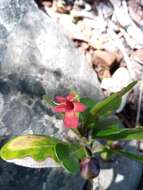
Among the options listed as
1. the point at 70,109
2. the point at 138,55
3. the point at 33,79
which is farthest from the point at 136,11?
the point at 70,109

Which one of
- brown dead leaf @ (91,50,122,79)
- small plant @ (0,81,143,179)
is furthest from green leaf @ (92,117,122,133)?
brown dead leaf @ (91,50,122,79)

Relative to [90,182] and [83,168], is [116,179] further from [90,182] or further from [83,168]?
[83,168]

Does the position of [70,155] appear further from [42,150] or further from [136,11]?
[136,11]

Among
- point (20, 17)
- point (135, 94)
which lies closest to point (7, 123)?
point (20, 17)

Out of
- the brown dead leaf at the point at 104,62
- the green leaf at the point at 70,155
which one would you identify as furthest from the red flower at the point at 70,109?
the brown dead leaf at the point at 104,62

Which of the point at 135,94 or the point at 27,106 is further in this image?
the point at 135,94

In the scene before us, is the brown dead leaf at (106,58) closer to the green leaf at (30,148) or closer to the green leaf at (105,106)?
the green leaf at (105,106)
